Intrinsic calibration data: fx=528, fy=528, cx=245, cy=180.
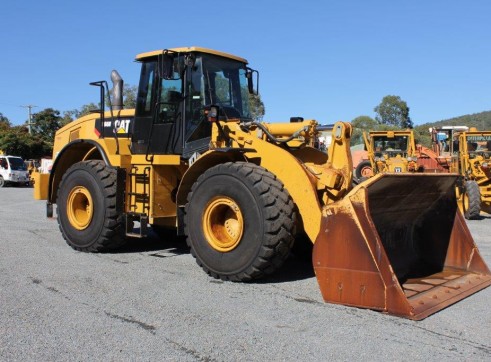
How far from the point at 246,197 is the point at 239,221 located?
12.2 inches

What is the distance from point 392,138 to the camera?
64.5 ft

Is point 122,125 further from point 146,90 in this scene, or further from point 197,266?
point 197,266

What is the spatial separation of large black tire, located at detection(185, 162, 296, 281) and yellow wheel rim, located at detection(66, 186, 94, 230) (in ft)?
7.56

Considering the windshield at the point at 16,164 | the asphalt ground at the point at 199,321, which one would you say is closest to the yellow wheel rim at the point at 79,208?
the asphalt ground at the point at 199,321

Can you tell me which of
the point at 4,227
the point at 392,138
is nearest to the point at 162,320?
the point at 4,227

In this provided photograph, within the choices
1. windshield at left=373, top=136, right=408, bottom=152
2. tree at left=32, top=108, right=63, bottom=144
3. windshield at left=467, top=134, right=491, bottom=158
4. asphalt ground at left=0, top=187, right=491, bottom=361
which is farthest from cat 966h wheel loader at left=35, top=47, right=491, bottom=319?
tree at left=32, top=108, right=63, bottom=144

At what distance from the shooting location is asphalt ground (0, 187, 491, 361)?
153 inches

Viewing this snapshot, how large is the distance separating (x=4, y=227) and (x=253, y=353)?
8669 mm

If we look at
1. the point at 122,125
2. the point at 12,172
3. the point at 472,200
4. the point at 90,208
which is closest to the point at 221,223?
the point at 90,208

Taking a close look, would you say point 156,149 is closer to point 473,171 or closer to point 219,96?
point 219,96

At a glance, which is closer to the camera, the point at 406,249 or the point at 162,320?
the point at 162,320

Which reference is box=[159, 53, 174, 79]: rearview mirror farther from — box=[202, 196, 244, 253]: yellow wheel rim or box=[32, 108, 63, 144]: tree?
box=[32, 108, 63, 144]: tree

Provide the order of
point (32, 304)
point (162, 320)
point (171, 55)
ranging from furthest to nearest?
point (171, 55) < point (32, 304) < point (162, 320)

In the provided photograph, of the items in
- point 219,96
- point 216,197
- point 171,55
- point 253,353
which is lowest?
point 253,353
